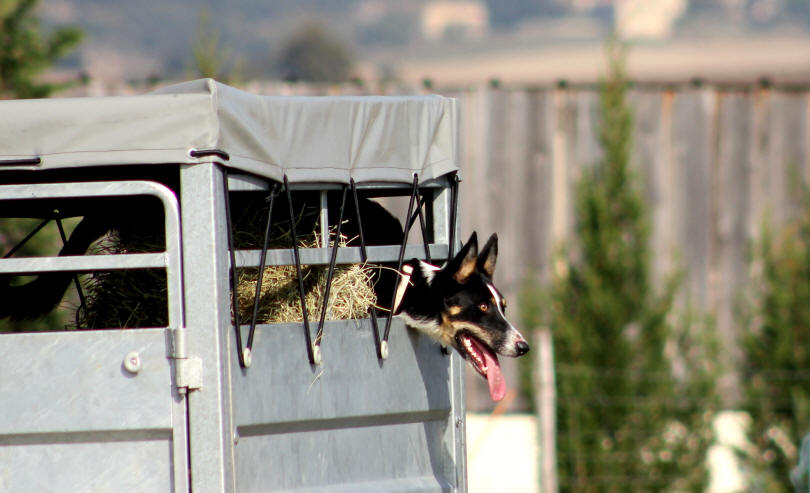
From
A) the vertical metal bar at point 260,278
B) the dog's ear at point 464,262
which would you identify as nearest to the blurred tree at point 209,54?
the dog's ear at point 464,262

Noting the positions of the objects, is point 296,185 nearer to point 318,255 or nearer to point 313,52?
point 318,255

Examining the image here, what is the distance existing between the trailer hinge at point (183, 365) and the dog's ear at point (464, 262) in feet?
4.75

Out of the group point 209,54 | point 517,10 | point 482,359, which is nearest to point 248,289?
point 482,359

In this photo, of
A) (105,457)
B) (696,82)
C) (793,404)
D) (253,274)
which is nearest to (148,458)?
(105,457)

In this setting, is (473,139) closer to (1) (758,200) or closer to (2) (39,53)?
(1) (758,200)

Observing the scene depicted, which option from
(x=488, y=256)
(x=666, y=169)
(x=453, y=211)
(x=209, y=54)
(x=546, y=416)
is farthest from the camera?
(x=666, y=169)

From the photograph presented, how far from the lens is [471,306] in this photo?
4676 millimetres

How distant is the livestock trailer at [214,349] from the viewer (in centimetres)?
325

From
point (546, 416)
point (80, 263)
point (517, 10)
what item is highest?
point (517, 10)

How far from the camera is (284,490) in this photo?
3516mm

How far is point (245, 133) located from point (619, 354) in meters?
6.22

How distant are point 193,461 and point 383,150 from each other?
139 cm

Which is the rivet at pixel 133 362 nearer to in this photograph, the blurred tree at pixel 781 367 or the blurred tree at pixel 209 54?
the blurred tree at pixel 209 54

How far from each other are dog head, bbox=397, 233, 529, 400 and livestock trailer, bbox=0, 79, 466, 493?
1.38ft
